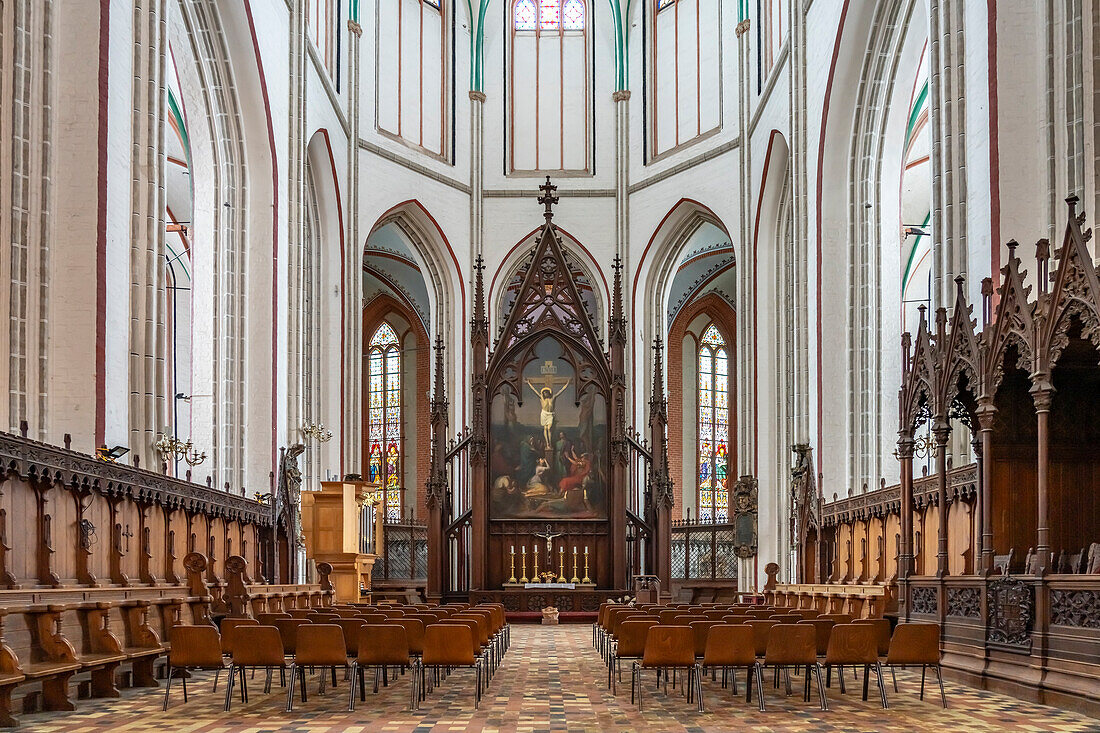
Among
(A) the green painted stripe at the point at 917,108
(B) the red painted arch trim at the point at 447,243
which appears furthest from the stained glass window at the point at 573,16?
(A) the green painted stripe at the point at 917,108

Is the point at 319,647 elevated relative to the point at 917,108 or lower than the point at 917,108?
lower

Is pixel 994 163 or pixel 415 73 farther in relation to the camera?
pixel 415 73

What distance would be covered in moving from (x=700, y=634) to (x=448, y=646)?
2.02m

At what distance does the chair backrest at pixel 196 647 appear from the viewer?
934 cm

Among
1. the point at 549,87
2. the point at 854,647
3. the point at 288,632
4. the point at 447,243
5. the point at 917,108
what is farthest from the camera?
the point at 549,87

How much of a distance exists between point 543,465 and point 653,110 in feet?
41.0

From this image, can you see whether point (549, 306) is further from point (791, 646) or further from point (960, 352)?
point (791, 646)

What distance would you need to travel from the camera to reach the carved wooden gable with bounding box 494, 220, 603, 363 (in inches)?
1048

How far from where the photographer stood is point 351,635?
9898mm

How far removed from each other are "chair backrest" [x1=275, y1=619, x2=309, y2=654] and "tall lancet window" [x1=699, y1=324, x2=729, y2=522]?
2790cm

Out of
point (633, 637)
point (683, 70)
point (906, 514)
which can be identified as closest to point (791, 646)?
point (633, 637)

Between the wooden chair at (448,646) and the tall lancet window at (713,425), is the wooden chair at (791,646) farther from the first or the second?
the tall lancet window at (713,425)

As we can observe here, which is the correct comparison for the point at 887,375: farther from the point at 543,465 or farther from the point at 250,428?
the point at 250,428

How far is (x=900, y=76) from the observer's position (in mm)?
21297
